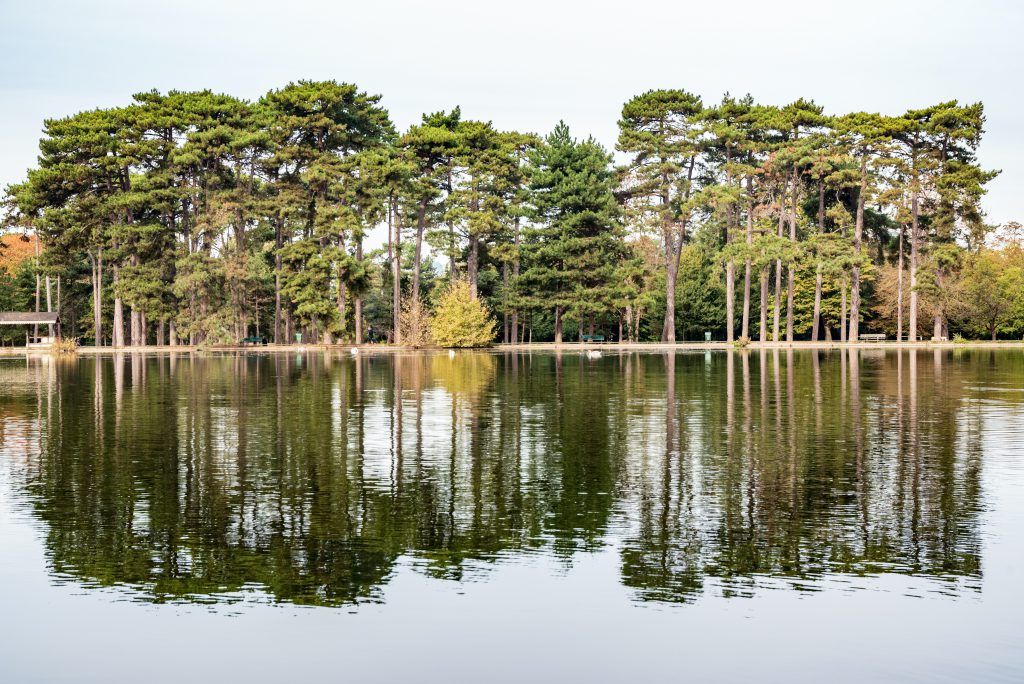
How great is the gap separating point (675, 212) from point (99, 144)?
43.1 metres

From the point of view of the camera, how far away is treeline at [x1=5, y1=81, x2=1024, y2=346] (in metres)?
79.8

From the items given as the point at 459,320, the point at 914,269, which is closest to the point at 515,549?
the point at 459,320

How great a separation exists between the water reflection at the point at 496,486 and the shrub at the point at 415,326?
143 feet

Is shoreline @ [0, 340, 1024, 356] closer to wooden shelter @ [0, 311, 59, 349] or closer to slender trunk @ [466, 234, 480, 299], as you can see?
slender trunk @ [466, 234, 480, 299]

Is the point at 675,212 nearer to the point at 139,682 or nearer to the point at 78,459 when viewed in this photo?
the point at 78,459

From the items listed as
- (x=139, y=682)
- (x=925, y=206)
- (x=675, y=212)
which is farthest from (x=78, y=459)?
(x=925, y=206)

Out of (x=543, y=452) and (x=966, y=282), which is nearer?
(x=543, y=452)

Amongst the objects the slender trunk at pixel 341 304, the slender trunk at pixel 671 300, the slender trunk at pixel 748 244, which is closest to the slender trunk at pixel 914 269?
the slender trunk at pixel 748 244

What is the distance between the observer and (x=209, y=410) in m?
29.3

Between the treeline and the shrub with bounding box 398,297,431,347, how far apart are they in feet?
1.32

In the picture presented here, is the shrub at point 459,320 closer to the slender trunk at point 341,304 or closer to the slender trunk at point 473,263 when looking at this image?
the slender trunk at point 473,263

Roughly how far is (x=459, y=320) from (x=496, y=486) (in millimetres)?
61039

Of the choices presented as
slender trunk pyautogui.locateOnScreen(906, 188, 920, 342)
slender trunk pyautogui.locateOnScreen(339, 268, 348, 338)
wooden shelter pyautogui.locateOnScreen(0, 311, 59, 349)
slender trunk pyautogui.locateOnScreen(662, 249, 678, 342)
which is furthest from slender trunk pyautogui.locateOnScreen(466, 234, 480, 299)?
wooden shelter pyautogui.locateOnScreen(0, 311, 59, 349)

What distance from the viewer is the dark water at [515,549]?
9305mm
